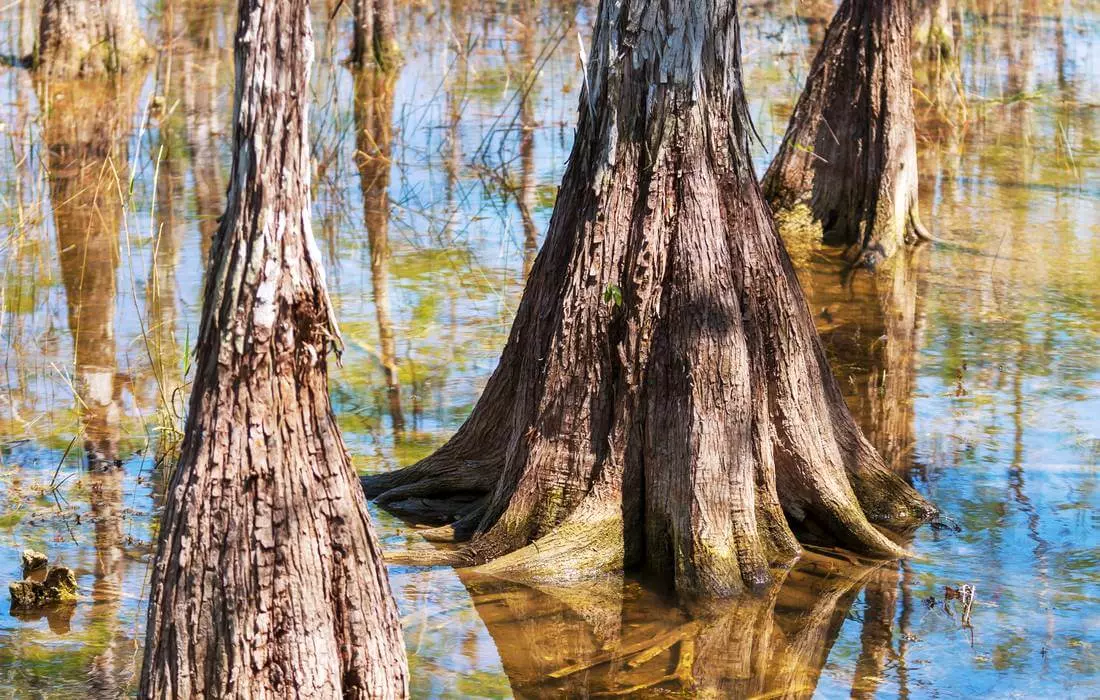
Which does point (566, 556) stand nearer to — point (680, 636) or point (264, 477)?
point (680, 636)

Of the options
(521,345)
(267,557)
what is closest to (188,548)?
(267,557)

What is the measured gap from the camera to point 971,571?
604cm

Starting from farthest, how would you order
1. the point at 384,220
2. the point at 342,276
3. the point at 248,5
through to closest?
the point at 384,220
the point at 342,276
the point at 248,5

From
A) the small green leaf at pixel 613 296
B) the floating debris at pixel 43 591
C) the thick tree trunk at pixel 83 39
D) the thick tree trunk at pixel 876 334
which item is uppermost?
the thick tree trunk at pixel 83 39

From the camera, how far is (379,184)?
12367 millimetres

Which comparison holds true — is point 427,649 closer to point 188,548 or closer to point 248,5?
point 188,548

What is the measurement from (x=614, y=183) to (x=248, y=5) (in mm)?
2165

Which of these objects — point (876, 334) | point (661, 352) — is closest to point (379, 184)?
point (876, 334)

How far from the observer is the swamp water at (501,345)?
536 centimetres

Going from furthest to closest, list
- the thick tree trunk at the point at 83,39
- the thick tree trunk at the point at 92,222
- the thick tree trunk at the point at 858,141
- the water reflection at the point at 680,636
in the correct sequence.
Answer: the thick tree trunk at the point at 83,39, the thick tree trunk at the point at 858,141, the thick tree trunk at the point at 92,222, the water reflection at the point at 680,636

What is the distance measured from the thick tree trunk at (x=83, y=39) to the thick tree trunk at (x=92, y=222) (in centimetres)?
31

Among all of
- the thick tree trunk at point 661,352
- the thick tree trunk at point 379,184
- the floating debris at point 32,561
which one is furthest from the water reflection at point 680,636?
the thick tree trunk at point 379,184

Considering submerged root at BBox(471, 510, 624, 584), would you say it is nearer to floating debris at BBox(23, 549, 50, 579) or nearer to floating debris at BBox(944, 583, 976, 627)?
floating debris at BBox(944, 583, 976, 627)

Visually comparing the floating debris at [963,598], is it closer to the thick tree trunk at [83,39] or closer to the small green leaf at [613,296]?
the small green leaf at [613,296]
